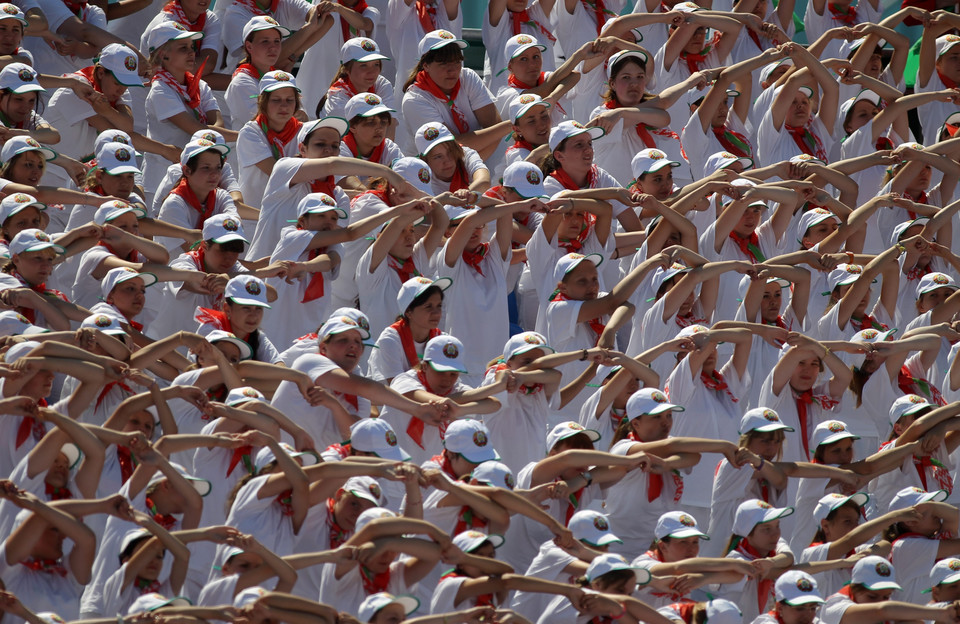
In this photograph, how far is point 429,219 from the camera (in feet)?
37.1

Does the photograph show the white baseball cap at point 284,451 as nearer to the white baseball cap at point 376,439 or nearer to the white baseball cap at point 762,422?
the white baseball cap at point 376,439

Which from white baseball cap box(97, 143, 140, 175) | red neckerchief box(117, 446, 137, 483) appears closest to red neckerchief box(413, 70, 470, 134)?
white baseball cap box(97, 143, 140, 175)

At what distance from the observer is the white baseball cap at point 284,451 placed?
9.05 meters

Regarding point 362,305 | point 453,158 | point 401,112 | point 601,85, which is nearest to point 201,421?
point 362,305

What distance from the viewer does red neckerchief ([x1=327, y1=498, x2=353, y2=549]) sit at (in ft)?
29.7

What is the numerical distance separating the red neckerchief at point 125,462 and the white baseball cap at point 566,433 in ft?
7.84

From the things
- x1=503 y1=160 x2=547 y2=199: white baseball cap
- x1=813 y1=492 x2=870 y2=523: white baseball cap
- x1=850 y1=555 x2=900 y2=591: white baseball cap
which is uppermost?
x1=503 y1=160 x2=547 y2=199: white baseball cap

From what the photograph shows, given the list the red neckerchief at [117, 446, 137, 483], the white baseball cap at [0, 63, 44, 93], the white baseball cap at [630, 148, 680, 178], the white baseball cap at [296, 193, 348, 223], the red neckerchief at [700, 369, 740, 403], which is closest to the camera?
the red neckerchief at [117, 446, 137, 483]

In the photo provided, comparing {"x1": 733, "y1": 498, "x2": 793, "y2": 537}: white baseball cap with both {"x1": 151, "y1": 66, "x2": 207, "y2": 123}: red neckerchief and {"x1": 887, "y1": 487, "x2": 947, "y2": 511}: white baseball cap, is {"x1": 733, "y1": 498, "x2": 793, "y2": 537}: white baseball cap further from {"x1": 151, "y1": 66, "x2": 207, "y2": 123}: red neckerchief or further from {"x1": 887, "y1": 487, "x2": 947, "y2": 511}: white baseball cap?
{"x1": 151, "y1": 66, "x2": 207, "y2": 123}: red neckerchief

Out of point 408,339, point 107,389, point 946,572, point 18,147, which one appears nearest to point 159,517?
point 107,389

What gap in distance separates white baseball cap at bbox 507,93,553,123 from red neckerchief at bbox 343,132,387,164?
107 cm

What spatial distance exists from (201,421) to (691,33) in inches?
220

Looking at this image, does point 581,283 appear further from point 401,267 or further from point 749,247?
point 749,247

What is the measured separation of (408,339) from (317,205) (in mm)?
1095
